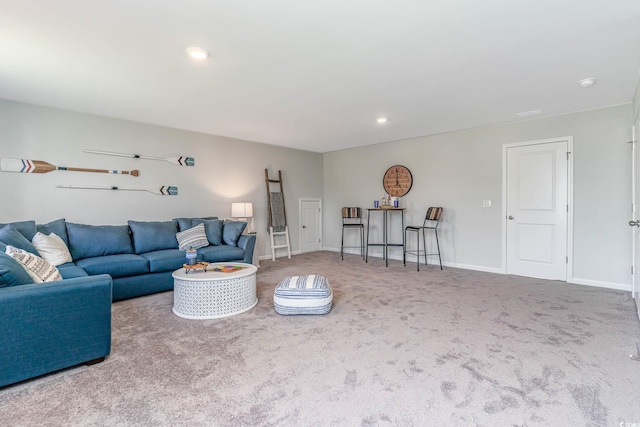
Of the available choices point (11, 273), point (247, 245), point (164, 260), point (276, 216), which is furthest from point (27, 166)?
point (276, 216)

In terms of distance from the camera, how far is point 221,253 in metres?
4.37

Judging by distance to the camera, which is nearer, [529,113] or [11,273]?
[11,273]

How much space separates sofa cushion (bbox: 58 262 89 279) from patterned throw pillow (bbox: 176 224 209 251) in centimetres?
124

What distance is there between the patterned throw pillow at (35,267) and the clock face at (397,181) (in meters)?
5.11

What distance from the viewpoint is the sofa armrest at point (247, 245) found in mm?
4660

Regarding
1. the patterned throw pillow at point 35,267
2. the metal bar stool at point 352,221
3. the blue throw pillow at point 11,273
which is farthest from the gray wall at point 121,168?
the blue throw pillow at point 11,273

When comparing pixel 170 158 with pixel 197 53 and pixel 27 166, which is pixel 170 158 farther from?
pixel 197 53

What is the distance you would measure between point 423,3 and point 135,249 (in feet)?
13.6

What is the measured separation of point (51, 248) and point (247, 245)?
86.7 inches

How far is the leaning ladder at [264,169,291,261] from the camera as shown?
6.22 m

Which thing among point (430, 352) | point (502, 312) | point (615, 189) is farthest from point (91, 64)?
point (615, 189)

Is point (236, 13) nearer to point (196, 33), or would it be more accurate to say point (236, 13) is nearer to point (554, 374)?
point (196, 33)

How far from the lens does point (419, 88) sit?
10.9 feet

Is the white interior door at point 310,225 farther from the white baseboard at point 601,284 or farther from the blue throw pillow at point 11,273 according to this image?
the blue throw pillow at point 11,273
